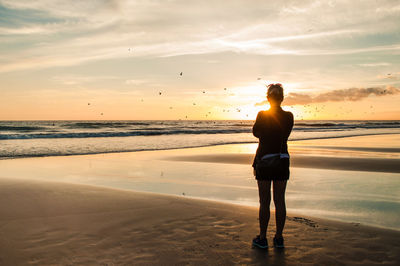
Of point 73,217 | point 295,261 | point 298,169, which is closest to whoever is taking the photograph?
point 295,261

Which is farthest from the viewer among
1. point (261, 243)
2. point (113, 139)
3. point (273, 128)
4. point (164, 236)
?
point (113, 139)

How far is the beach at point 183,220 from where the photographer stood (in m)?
4.39

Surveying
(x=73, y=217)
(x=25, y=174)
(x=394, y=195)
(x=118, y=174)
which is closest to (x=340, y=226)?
(x=394, y=195)

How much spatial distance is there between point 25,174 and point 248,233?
951 centimetres

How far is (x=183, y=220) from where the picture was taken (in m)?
5.97

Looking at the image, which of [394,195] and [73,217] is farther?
[394,195]

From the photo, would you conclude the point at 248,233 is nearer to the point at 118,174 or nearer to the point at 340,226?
the point at 340,226

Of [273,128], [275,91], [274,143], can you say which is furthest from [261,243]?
[275,91]

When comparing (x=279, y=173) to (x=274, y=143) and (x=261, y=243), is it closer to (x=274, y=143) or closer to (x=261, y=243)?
(x=274, y=143)

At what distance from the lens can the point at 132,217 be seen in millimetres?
6219

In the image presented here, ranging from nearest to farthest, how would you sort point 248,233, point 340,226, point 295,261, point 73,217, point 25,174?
point 295,261 < point 248,233 < point 340,226 < point 73,217 < point 25,174

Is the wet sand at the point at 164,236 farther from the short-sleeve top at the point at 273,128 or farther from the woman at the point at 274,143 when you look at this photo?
the short-sleeve top at the point at 273,128

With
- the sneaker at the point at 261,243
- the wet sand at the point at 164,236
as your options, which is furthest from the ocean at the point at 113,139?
the sneaker at the point at 261,243

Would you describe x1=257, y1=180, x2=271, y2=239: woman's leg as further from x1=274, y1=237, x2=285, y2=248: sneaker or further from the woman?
x1=274, y1=237, x2=285, y2=248: sneaker
